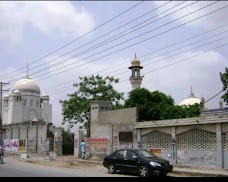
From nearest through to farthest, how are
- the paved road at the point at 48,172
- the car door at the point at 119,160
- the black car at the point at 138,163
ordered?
1. the black car at the point at 138,163
2. the paved road at the point at 48,172
3. the car door at the point at 119,160

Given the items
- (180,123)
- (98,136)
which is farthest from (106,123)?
(180,123)

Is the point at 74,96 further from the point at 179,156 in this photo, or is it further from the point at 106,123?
the point at 179,156

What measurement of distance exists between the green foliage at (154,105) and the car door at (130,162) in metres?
21.2

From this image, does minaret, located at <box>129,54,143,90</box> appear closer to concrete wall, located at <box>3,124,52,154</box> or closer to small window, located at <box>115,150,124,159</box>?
concrete wall, located at <box>3,124,52,154</box>

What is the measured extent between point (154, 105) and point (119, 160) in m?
23.7

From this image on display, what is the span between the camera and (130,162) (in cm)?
1800

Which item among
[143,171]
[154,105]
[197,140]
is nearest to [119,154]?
[143,171]

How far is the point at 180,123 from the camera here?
74.2 feet

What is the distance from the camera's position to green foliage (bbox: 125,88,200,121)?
134ft

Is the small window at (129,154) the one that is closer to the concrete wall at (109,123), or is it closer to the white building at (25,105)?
the concrete wall at (109,123)

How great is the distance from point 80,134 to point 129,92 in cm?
1254

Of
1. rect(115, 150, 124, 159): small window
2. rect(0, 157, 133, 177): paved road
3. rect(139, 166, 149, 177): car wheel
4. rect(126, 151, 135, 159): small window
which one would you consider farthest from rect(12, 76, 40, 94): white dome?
rect(139, 166, 149, 177): car wheel

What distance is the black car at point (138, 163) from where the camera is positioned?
1692cm

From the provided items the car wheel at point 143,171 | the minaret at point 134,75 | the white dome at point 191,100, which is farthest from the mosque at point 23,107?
the car wheel at point 143,171
